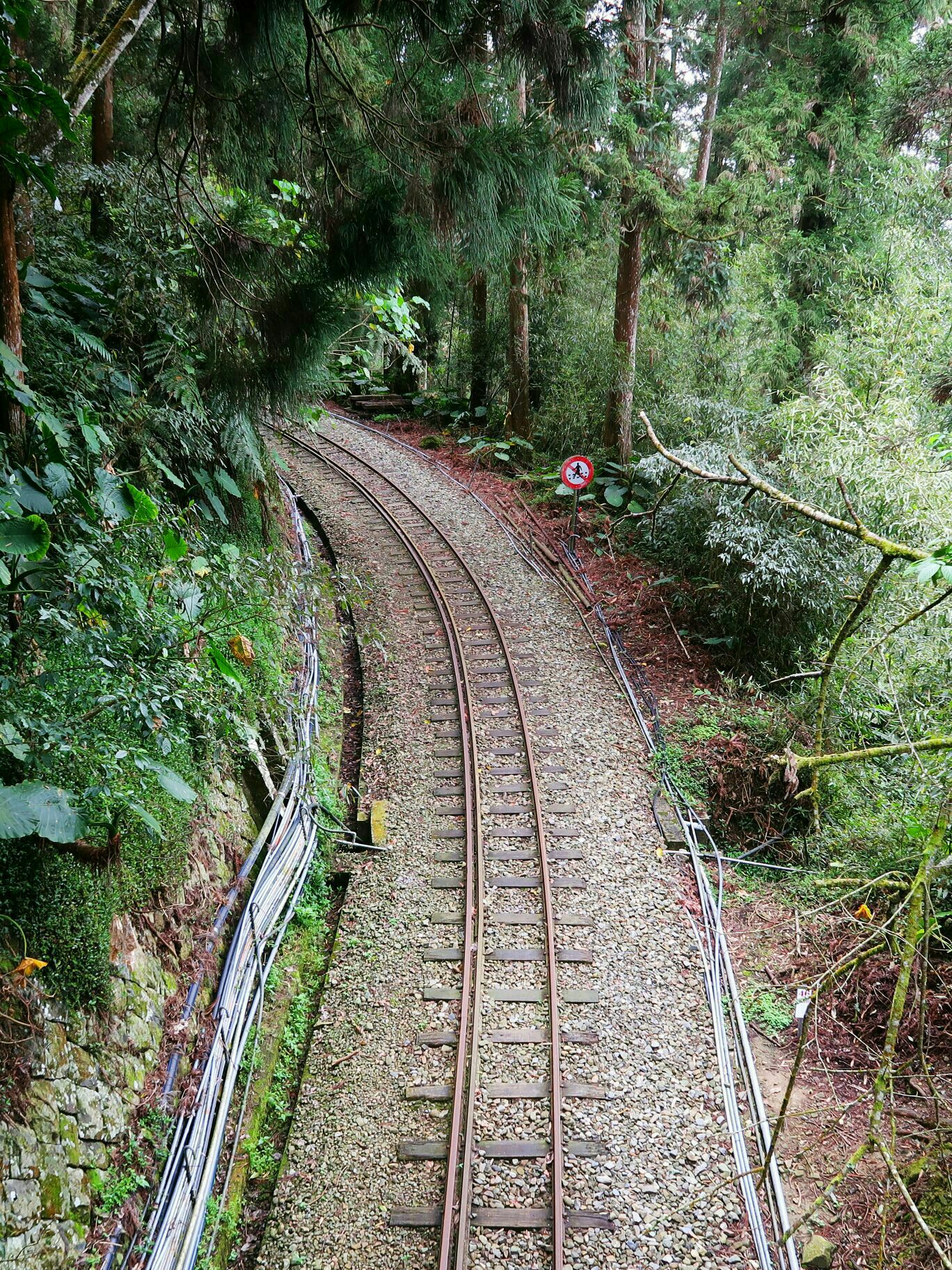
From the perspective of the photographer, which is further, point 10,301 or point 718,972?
point 718,972

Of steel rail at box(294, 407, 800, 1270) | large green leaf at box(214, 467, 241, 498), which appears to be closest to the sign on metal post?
steel rail at box(294, 407, 800, 1270)

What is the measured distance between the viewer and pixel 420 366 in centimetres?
1316

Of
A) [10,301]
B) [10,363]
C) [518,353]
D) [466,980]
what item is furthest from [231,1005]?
[518,353]

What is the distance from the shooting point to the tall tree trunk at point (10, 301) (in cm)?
404

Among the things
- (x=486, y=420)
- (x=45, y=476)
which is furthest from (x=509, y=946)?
(x=486, y=420)

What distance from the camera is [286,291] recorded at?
5973 millimetres

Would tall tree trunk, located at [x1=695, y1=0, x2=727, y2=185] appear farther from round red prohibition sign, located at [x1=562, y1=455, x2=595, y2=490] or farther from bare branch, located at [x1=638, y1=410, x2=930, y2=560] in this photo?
bare branch, located at [x1=638, y1=410, x2=930, y2=560]

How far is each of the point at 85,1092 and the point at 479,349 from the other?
1766 cm

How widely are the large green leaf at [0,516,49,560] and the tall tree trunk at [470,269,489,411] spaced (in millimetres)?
15978

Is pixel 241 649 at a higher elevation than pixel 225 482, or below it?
below

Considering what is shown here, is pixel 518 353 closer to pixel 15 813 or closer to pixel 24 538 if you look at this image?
pixel 24 538

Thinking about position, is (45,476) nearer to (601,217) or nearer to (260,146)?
(260,146)

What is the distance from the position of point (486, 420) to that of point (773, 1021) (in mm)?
15651

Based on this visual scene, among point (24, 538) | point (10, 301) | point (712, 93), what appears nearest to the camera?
point (24, 538)
